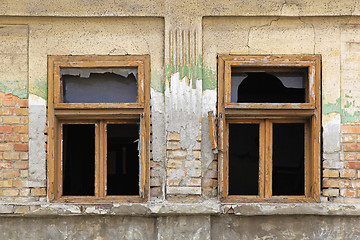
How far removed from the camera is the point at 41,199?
11.6 feet

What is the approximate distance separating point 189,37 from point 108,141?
1294 mm

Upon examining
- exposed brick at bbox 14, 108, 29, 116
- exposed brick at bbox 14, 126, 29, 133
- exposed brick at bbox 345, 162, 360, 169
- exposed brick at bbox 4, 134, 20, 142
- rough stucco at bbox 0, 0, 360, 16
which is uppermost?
rough stucco at bbox 0, 0, 360, 16

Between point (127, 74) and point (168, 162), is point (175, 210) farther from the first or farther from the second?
point (127, 74)

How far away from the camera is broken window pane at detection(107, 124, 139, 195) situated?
13.0 ft

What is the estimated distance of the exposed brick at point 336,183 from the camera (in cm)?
353

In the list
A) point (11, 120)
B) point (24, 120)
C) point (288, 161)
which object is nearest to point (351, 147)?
point (288, 161)

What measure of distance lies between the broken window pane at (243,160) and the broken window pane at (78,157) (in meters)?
1.85

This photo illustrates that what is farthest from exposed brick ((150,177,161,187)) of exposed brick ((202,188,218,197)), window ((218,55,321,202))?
window ((218,55,321,202))

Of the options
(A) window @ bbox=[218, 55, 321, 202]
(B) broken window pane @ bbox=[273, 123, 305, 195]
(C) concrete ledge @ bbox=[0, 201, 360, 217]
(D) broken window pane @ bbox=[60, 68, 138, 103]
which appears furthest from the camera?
(B) broken window pane @ bbox=[273, 123, 305, 195]

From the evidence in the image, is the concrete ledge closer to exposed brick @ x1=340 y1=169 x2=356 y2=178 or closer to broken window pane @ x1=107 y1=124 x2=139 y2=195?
exposed brick @ x1=340 y1=169 x2=356 y2=178

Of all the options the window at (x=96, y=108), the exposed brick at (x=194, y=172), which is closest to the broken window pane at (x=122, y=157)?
the window at (x=96, y=108)

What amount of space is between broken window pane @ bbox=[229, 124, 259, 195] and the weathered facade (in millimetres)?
1379

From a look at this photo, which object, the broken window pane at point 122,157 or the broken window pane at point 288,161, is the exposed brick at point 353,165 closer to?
the broken window pane at point 288,161

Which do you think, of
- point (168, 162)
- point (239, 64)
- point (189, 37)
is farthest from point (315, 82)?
point (168, 162)
